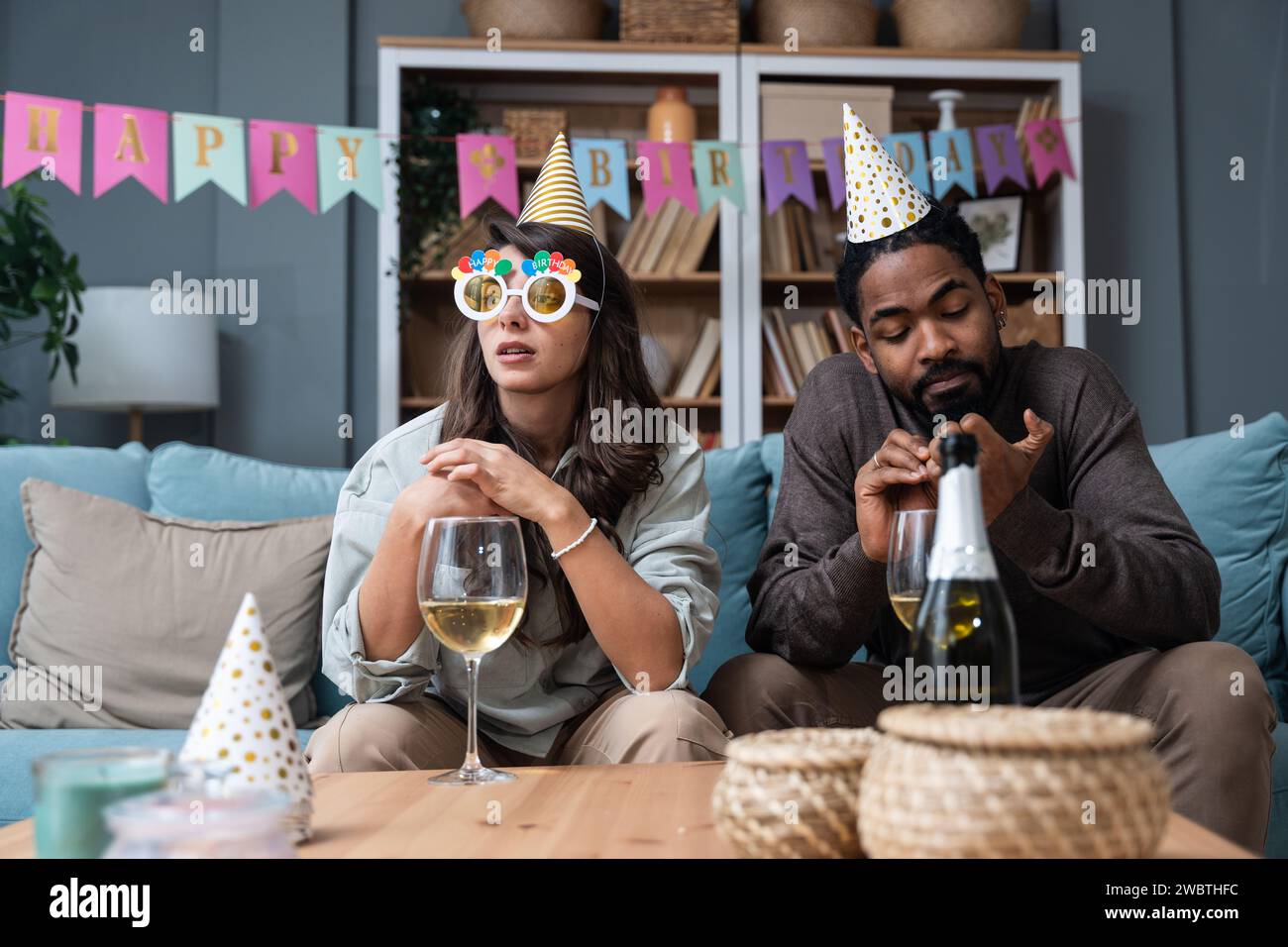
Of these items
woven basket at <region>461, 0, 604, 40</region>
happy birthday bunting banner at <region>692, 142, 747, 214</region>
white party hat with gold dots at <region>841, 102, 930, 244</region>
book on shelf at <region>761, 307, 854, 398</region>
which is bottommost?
white party hat with gold dots at <region>841, 102, 930, 244</region>

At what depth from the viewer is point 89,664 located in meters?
2.02

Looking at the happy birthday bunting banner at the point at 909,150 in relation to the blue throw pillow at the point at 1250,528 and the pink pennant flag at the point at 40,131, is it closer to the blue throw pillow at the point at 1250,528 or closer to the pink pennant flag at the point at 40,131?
the blue throw pillow at the point at 1250,528

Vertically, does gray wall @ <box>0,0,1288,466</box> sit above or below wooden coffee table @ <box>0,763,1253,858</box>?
above

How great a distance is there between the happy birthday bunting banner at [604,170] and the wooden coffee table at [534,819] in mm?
2403

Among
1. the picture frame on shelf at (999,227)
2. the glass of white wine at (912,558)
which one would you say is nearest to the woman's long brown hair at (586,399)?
the glass of white wine at (912,558)

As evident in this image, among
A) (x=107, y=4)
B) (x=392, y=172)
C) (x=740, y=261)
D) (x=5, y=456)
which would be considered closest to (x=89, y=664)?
(x=5, y=456)

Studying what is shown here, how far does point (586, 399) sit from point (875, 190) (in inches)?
19.2

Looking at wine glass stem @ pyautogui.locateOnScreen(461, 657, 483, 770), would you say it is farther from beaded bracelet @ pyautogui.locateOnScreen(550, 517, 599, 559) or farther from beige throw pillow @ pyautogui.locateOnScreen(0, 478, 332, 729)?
beige throw pillow @ pyautogui.locateOnScreen(0, 478, 332, 729)

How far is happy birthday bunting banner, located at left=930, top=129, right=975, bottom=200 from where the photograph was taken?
3.55m

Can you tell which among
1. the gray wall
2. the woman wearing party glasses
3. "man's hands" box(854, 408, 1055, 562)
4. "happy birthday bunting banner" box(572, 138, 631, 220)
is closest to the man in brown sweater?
"man's hands" box(854, 408, 1055, 562)

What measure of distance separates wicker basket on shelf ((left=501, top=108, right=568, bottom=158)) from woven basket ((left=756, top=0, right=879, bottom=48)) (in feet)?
2.46

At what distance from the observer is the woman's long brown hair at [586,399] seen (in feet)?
4.97

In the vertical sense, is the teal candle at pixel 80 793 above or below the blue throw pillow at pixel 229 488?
below
